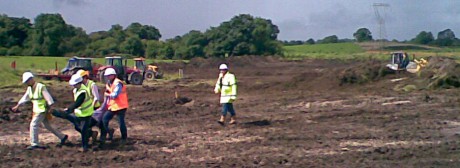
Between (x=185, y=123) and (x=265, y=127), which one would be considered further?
(x=185, y=123)

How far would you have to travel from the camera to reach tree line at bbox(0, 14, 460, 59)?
73.4 meters

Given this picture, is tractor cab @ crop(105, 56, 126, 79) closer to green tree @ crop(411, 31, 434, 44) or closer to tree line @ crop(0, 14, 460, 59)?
tree line @ crop(0, 14, 460, 59)

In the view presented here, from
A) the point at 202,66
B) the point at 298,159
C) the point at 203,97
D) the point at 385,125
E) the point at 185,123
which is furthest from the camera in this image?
the point at 202,66

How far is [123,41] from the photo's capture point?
3083 inches

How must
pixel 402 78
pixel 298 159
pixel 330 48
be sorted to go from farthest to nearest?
1. pixel 330 48
2. pixel 402 78
3. pixel 298 159

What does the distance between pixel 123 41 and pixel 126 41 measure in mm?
2055

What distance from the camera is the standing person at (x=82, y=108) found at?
11.9m

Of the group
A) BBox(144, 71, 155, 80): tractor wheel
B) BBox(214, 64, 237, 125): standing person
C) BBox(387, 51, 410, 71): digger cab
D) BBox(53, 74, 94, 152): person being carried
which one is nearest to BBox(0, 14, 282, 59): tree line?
BBox(144, 71, 155, 80): tractor wheel

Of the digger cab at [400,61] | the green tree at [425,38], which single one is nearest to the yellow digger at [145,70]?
the digger cab at [400,61]

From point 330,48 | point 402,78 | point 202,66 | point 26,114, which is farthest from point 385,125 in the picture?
point 330,48

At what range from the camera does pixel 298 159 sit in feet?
36.6

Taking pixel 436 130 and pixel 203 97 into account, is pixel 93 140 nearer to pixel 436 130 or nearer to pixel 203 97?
pixel 436 130

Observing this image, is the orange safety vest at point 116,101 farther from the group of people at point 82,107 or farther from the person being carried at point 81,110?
the person being carried at point 81,110

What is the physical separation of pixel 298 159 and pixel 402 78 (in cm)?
2301
